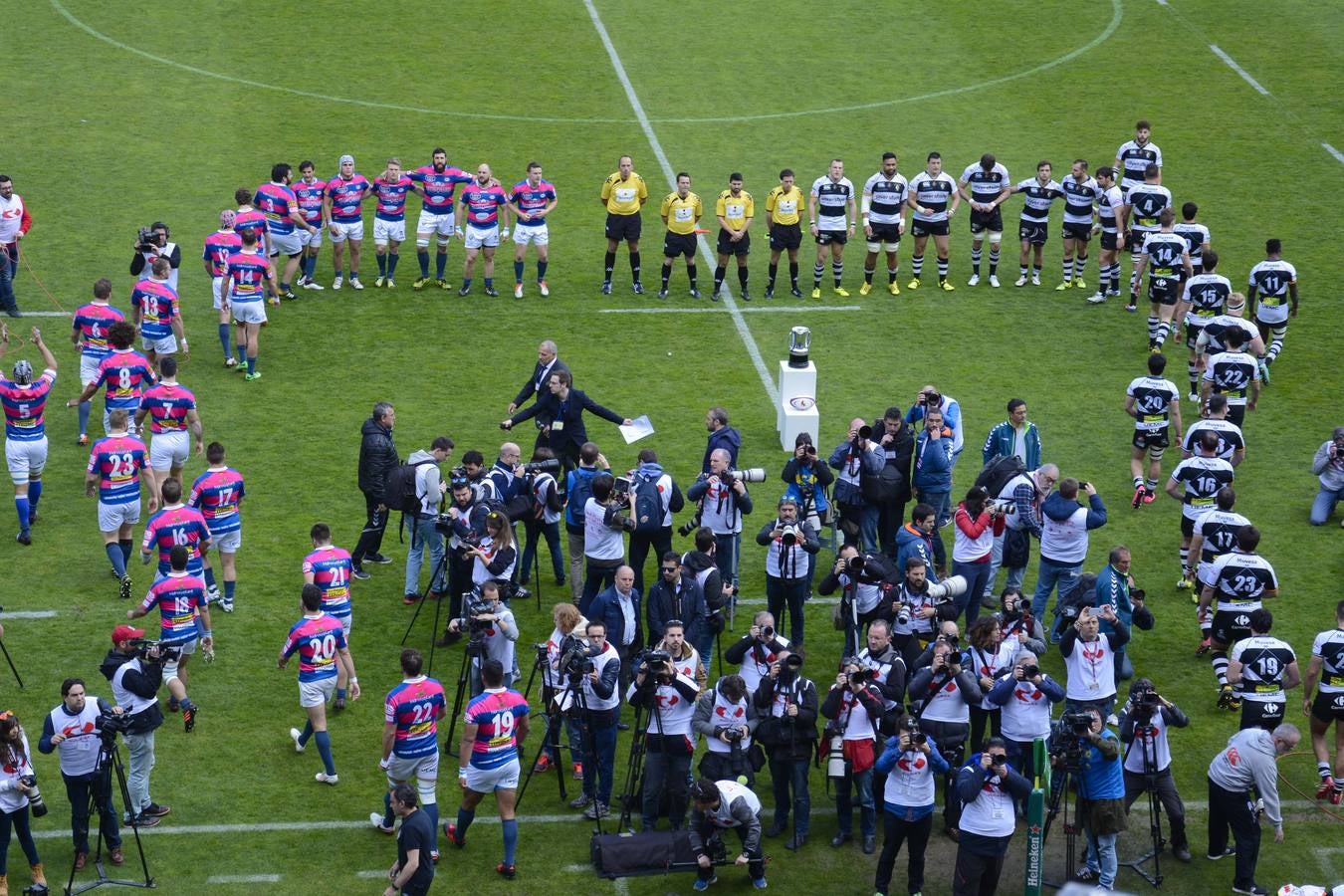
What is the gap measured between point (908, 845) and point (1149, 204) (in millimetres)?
14124

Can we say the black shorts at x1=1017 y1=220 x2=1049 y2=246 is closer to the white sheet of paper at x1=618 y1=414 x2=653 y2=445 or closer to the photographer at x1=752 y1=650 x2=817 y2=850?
the white sheet of paper at x1=618 y1=414 x2=653 y2=445

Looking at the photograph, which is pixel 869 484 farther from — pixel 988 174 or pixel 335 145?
pixel 335 145

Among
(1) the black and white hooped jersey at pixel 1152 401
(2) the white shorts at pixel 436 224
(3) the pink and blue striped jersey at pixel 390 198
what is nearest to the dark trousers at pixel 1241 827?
(1) the black and white hooped jersey at pixel 1152 401

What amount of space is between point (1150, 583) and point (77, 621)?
11.0 metres

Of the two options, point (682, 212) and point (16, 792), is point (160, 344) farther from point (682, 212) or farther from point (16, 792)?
point (16, 792)

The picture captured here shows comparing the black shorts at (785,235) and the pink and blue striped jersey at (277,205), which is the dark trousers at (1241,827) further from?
the pink and blue striped jersey at (277,205)

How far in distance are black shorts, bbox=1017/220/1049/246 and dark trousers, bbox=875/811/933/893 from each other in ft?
45.3

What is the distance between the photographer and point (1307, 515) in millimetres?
20578

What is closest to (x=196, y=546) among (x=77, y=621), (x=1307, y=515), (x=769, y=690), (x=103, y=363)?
(x=77, y=621)

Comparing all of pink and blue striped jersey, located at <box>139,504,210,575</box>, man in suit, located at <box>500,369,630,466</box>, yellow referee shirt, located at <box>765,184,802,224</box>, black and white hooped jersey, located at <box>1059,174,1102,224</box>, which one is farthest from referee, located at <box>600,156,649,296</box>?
pink and blue striped jersey, located at <box>139,504,210,575</box>

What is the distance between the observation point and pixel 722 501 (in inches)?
697

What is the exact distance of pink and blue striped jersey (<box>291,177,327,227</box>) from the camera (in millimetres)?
25500

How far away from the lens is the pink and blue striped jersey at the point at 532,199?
1014 inches

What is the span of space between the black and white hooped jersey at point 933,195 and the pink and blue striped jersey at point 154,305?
10.7 m
